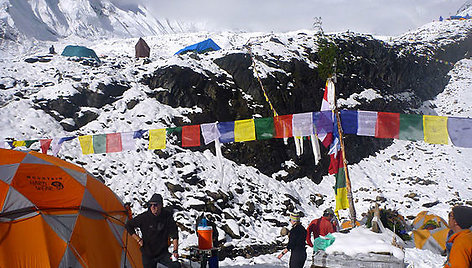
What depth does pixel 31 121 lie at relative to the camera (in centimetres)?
1539

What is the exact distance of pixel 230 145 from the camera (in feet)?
55.7

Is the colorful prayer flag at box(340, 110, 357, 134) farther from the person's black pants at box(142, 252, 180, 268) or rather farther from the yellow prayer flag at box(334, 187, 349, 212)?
the person's black pants at box(142, 252, 180, 268)

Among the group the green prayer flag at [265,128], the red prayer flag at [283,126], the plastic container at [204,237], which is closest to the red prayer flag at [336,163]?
the red prayer flag at [283,126]

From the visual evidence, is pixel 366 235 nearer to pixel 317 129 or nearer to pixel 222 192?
pixel 317 129

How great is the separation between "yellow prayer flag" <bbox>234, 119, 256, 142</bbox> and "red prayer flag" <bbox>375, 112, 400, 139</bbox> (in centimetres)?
391

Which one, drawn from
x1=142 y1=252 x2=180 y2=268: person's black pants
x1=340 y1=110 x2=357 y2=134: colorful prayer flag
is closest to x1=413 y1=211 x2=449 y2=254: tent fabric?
x1=340 y1=110 x2=357 y2=134: colorful prayer flag

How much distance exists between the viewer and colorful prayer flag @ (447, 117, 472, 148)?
821cm

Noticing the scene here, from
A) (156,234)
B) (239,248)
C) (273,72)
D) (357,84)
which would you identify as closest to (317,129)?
(239,248)

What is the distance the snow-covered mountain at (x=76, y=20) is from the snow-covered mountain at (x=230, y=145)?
76.9 feet

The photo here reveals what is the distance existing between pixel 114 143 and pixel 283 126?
248 inches

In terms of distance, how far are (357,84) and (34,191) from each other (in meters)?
25.7

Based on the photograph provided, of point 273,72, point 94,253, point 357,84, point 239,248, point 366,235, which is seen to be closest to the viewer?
point 94,253

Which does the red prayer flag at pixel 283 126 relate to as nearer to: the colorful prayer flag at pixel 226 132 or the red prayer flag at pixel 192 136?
the colorful prayer flag at pixel 226 132

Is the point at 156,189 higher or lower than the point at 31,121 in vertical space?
lower
